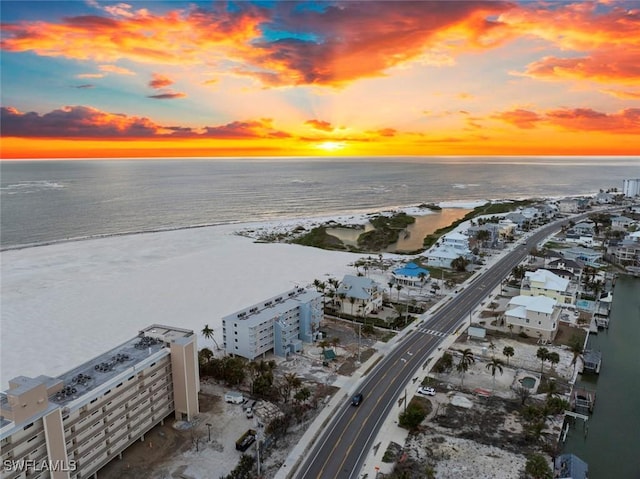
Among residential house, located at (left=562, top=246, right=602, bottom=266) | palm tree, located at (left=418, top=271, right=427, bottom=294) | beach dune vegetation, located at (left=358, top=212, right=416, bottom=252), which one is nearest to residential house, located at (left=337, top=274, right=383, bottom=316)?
palm tree, located at (left=418, top=271, right=427, bottom=294)

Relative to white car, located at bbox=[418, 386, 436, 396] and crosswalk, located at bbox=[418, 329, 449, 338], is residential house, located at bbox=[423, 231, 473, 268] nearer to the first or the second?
crosswalk, located at bbox=[418, 329, 449, 338]

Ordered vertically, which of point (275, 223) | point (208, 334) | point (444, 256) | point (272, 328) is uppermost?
point (275, 223)

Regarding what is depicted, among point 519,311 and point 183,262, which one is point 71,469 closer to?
point 519,311

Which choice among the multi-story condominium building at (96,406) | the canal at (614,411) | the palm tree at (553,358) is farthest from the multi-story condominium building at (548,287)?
the multi-story condominium building at (96,406)

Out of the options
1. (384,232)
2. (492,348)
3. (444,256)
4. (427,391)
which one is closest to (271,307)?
(427,391)

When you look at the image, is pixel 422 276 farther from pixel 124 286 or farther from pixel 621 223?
pixel 621 223

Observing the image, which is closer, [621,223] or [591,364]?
[591,364]
